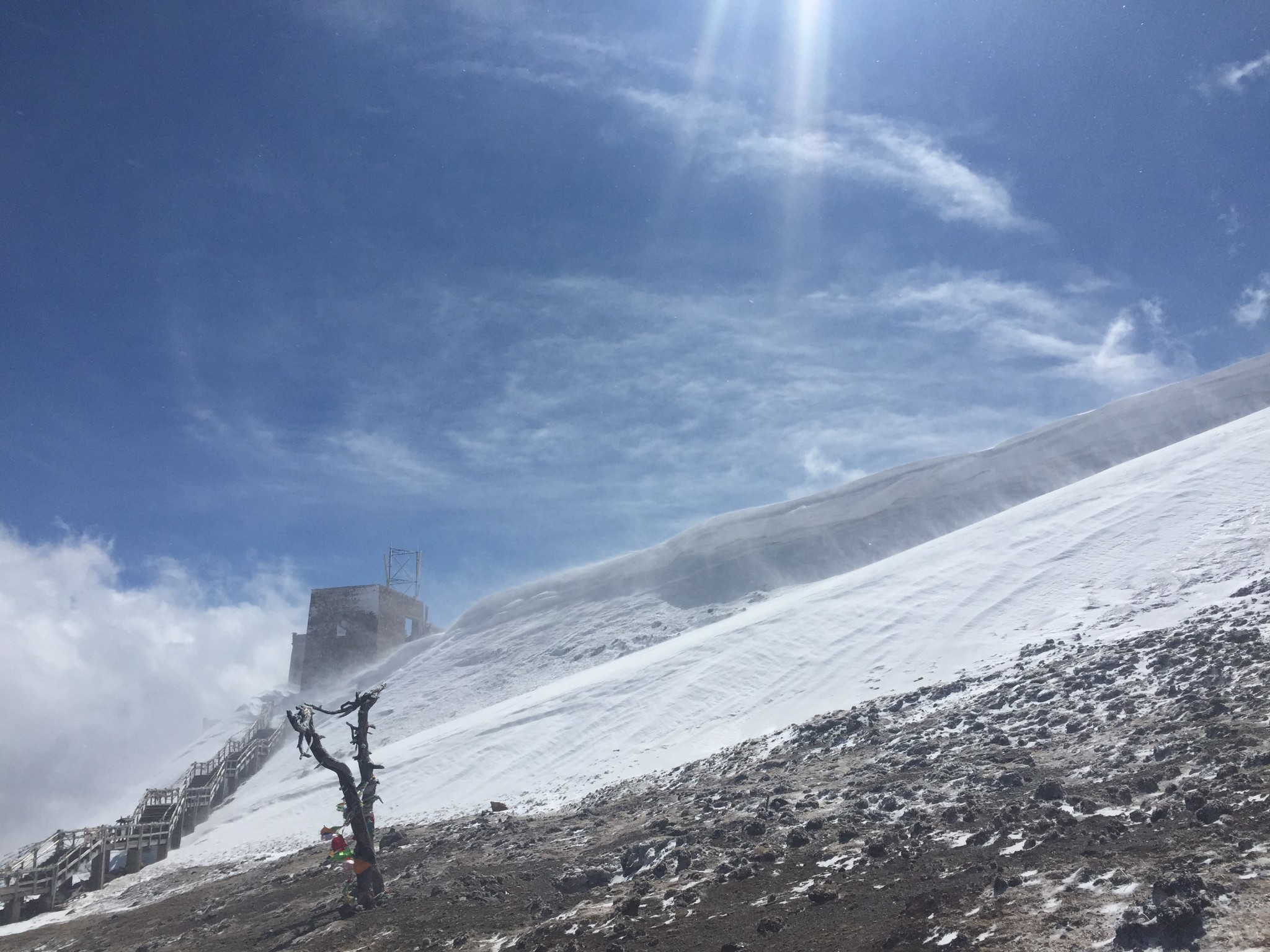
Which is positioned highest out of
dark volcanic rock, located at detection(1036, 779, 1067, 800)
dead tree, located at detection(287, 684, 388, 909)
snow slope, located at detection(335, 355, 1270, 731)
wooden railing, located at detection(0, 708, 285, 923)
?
snow slope, located at detection(335, 355, 1270, 731)

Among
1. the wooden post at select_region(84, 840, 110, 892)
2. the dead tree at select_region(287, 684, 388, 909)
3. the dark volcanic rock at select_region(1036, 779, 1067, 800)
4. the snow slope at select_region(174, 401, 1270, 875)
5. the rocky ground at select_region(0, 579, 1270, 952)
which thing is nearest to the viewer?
the rocky ground at select_region(0, 579, 1270, 952)

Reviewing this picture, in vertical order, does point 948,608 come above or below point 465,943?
above

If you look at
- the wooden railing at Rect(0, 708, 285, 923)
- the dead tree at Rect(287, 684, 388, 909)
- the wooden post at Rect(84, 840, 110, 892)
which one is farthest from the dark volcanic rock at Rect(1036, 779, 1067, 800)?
the wooden post at Rect(84, 840, 110, 892)

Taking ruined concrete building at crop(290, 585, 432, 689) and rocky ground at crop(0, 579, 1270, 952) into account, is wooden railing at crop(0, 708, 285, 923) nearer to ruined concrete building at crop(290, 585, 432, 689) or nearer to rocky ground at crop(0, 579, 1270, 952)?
rocky ground at crop(0, 579, 1270, 952)

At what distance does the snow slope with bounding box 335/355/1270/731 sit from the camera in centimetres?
3750

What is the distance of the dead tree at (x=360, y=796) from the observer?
12938 millimetres

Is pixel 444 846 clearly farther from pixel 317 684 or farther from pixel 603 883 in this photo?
pixel 317 684

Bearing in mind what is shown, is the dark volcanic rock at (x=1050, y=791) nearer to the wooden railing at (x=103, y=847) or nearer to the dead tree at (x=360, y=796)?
the dead tree at (x=360, y=796)

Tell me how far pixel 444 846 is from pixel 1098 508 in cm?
2126

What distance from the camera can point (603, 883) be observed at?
11.6 metres

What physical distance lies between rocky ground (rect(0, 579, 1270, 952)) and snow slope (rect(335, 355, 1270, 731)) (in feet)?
62.5

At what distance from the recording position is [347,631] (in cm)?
5241

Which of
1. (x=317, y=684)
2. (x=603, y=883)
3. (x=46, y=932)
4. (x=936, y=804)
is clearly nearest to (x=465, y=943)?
(x=603, y=883)

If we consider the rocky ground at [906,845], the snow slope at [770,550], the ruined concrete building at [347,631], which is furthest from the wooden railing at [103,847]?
the ruined concrete building at [347,631]
